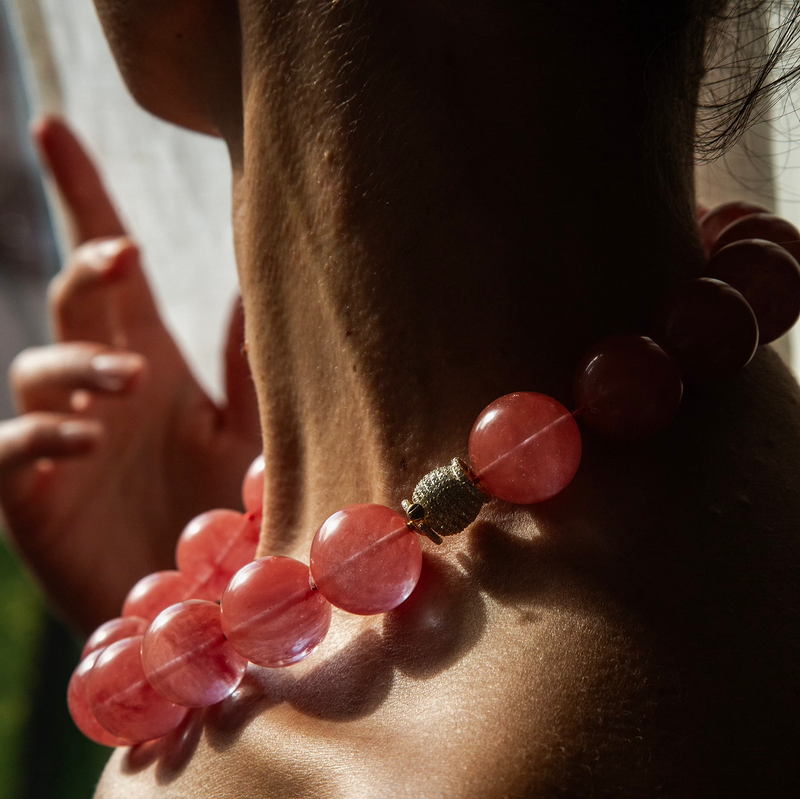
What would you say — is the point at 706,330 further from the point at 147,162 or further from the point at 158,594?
the point at 147,162

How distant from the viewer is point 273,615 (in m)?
0.49

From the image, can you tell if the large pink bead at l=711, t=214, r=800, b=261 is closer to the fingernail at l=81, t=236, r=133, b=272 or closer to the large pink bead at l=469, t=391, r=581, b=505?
the large pink bead at l=469, t=391, r=581, b=505

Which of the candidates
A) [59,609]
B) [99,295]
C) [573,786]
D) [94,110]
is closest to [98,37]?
[94,110]

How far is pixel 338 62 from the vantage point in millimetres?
489

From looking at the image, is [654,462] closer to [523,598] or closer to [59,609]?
[523,598]

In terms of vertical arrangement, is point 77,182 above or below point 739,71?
below

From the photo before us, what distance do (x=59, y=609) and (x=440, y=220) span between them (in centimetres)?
103

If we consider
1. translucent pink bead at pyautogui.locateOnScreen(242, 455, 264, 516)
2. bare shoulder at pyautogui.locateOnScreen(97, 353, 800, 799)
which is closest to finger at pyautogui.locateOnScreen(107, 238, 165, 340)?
translucent pink bead at pyautogui.locateOnScreen(242, 455, 264, 516)

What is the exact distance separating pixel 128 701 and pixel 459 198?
400mm

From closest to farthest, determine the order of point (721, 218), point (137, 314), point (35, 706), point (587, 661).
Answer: point (587, 661) < point (721, 218) < point (137, 314) < point (35, 706)

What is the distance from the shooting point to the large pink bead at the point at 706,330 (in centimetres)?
49

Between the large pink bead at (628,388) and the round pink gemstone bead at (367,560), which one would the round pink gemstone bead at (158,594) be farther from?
the large pink bead at (628,388)

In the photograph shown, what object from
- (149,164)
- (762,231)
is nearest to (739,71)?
(762,231)

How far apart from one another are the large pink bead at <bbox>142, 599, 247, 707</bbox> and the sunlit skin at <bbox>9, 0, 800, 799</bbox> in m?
0.02
